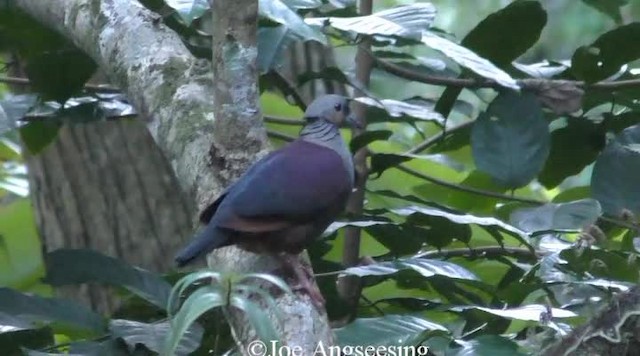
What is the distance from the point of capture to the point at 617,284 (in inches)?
62.7

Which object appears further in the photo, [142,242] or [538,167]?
[142,242]

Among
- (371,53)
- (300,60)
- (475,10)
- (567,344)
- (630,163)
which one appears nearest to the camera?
(567,344)

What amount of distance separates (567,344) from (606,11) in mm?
1150

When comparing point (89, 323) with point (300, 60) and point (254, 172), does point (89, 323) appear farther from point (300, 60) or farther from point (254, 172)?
point (300, 60)

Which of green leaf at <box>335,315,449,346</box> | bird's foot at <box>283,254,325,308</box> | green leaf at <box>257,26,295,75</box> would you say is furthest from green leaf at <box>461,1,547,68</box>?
green leaf at <box>335,315,449,346</box>

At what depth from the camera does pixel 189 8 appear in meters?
1.84

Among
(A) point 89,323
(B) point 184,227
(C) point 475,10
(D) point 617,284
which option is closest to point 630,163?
(D) point 617,284

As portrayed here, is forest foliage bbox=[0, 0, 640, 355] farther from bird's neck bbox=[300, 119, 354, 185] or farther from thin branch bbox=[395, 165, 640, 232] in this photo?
bird's neck bbox=[300, 119, 354, 185]

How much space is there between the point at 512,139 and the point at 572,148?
217mm

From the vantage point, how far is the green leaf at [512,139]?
1998 mm

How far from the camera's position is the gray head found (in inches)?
76.5

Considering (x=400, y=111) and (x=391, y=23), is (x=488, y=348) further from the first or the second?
(x=400, y=111)

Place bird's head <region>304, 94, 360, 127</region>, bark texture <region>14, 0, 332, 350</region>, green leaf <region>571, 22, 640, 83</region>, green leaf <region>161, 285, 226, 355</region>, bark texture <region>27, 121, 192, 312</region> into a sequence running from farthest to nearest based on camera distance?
bark texture <region>27, 121, 192, 312</region> < green leaf <region>571, 22, 640, 83</region> < bird's head <region>304, 94, 360, 127</region> < bark texture <region>14, 0, 332, 350</region> < green leaf <region>161, 285, 226, 355</region>

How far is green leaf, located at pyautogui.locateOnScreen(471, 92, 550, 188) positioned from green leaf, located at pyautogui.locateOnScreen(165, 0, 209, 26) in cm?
55
